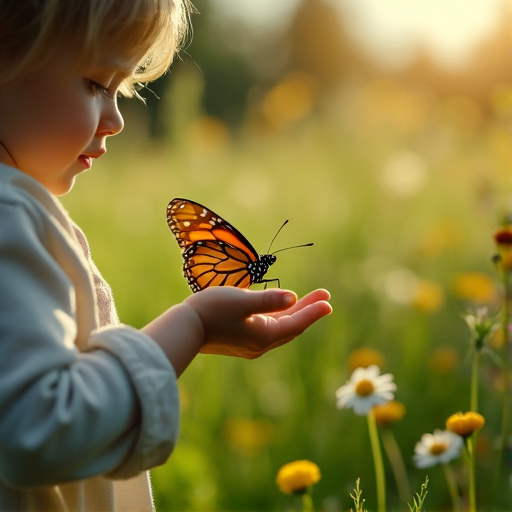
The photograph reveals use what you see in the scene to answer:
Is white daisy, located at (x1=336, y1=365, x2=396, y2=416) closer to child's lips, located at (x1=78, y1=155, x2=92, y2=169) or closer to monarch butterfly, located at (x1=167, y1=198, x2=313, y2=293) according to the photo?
monarch butterfly, located at (x1=167, y1=198, x2=313, y2=293)

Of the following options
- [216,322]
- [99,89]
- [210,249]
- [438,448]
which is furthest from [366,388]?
[99,89]

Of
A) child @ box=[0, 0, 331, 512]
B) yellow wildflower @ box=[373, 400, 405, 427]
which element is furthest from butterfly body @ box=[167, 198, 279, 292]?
yellow wildflower @ box=[373, 400, 405, 427]

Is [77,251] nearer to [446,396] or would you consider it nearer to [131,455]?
[131,455]

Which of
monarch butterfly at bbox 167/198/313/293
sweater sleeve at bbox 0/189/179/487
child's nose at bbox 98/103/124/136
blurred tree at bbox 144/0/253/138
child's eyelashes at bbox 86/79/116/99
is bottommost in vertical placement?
sweater sleeve at bbox 0/189/179/487

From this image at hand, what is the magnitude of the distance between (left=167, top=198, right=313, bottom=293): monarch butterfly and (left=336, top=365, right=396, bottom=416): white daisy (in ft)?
0.91

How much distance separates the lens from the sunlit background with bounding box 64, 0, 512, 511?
181 cm

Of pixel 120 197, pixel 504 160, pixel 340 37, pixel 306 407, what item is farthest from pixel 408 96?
pixel 340 37

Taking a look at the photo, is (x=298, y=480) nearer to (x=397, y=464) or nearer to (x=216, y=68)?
(x=397, y=464)

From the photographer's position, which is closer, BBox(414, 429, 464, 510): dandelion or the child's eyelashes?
the child's eyelashes

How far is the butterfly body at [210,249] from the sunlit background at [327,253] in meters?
0.41

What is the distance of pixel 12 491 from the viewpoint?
0.71 metres

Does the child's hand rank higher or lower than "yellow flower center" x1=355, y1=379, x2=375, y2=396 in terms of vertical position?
lower

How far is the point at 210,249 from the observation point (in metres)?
0.94

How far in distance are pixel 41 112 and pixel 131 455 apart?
32 centimetres
